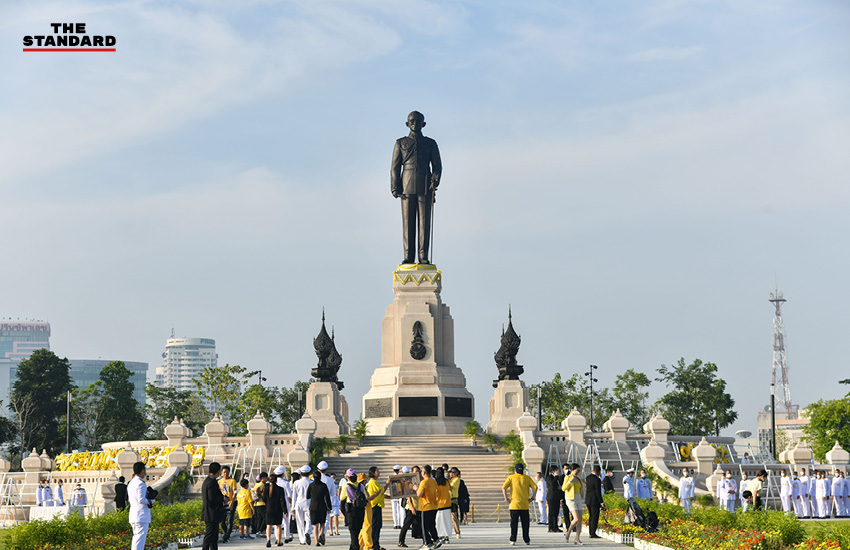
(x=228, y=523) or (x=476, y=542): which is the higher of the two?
(x=228, y=523)

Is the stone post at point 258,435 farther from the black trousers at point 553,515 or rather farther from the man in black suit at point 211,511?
the man in black suit at point 211,511

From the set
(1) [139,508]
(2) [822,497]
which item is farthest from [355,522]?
(2) [822,497]

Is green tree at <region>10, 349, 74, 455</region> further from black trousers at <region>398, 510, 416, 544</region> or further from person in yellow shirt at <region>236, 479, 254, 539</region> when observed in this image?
black trousers at <region>398, 510, 416, 544</region>

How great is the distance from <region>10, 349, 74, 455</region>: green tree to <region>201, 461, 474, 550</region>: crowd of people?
5240 cm

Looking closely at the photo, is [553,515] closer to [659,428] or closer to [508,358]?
[659,428]

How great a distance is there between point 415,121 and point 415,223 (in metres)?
4.63

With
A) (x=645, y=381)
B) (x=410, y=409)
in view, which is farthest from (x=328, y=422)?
(x=645, y=381)

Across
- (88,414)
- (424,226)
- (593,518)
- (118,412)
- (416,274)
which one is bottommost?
(593,518)

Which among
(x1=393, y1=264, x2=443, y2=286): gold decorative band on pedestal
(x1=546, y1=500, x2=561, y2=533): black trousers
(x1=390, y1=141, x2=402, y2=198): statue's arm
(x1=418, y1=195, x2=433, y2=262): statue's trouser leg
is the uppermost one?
(x1=390, y1=141, x2=402, y2=198): statue's arm

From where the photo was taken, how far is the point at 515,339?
50594mm

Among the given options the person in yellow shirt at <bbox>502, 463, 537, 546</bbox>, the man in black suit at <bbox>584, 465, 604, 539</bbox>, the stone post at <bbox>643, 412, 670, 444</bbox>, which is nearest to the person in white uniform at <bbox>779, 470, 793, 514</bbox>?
the stone post at <bbox>643, 412, 670, 444</bbox>

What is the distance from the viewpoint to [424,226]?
173 ft

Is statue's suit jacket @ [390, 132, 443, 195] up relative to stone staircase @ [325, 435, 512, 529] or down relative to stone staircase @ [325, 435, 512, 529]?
up

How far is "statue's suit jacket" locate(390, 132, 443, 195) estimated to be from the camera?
5284 cm
